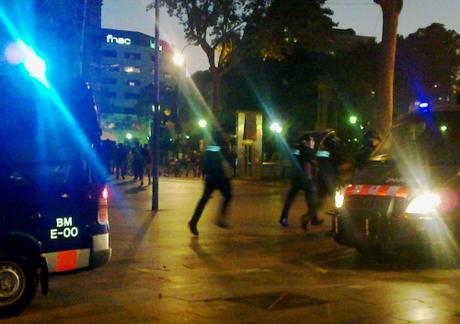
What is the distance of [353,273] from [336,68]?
49257 mm

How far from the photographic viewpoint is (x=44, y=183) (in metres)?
7.27

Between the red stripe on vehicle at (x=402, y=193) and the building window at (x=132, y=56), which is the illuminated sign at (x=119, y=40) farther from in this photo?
the red stripe on vehicle at (x=402, y=193)

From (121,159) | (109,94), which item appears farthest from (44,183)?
(109,94)

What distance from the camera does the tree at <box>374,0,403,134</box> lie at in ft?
64.7

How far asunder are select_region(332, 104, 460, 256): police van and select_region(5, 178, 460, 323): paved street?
0.41 metres

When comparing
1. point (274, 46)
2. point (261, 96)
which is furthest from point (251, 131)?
point (261, 96)

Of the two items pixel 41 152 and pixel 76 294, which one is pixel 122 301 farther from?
pixel 41 152

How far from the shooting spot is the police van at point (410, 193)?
9.92 meters

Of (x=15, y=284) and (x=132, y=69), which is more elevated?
(x=132, y=69)

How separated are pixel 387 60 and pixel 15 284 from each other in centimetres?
1455

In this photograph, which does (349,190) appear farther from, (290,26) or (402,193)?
(290,26)

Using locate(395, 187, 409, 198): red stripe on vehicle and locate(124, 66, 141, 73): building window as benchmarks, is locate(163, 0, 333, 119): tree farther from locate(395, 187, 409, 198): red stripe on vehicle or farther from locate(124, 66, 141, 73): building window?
locate(124, 66, 141, 73): building window

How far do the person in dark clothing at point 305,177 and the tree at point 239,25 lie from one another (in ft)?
66.2

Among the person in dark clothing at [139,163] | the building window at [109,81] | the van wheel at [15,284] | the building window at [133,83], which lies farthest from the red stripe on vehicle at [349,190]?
the building window at [133,83]
